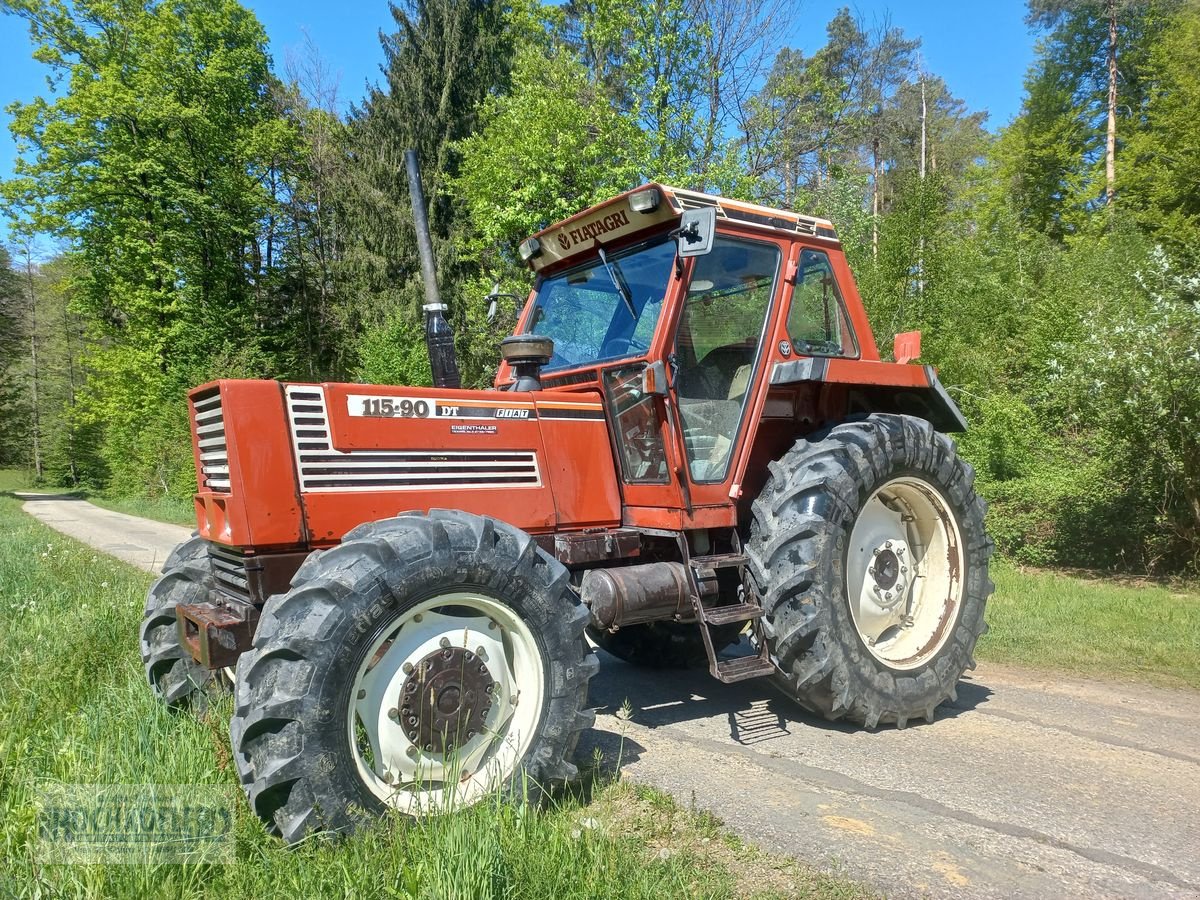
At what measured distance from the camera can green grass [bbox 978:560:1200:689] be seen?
17.5 feet

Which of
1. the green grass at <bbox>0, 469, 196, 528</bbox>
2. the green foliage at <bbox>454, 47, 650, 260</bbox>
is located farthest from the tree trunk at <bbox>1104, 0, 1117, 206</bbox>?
the green grass at <bbox>0, 469, 196, 528</bbox>

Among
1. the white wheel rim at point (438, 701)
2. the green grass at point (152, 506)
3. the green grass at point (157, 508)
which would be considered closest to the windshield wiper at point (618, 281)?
the white wheel rim at point (438, 701)

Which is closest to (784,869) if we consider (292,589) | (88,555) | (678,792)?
(678,792)

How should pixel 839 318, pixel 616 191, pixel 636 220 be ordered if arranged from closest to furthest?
pixel 636 220 → pixel 839 318 → pixel 616 191

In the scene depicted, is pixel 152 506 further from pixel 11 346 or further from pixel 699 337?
pixel 11 346

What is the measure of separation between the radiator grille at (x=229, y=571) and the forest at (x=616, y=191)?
8.29 metres

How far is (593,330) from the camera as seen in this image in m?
4.52

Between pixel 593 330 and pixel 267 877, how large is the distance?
122 inches

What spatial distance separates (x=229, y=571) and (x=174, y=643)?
697mm

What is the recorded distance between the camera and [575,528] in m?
4.02

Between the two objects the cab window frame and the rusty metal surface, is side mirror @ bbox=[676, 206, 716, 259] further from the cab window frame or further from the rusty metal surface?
the rusty metal surface

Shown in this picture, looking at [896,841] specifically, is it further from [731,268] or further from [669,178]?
[669,178]

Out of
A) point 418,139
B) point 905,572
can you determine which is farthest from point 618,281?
point 418,139

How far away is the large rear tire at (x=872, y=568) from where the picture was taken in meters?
3.87
